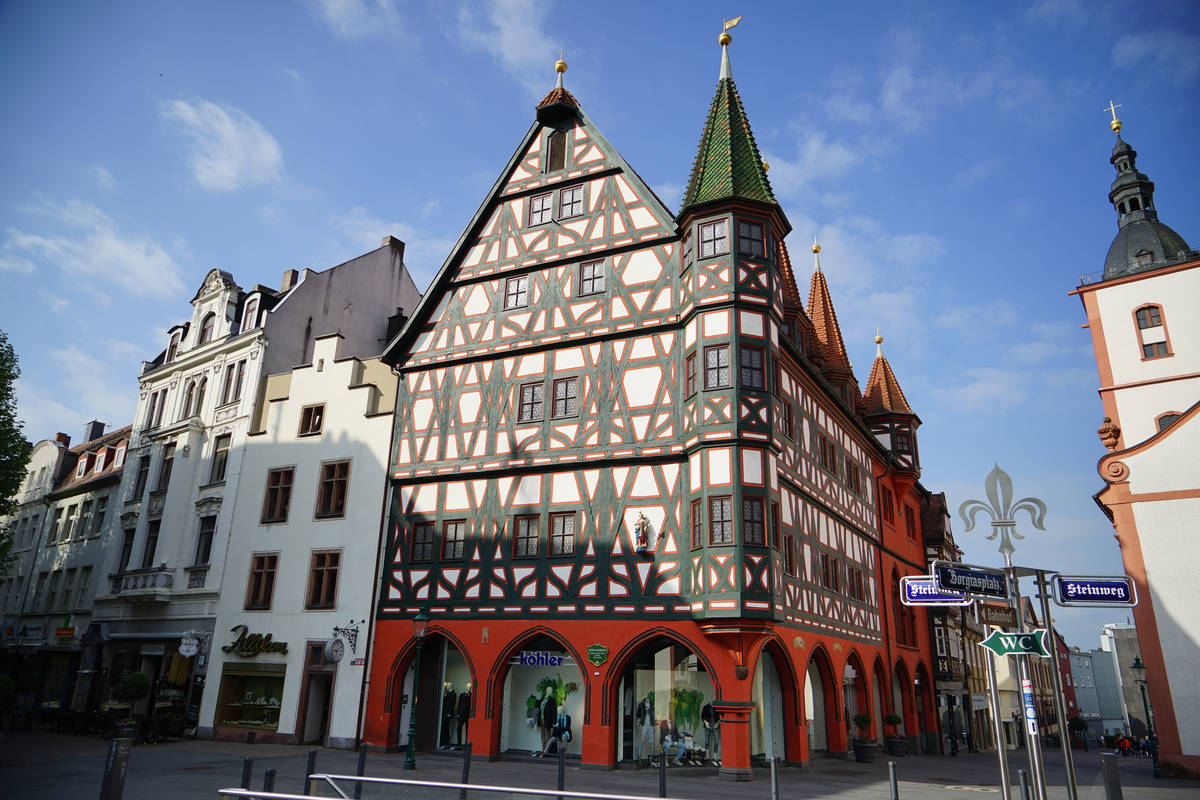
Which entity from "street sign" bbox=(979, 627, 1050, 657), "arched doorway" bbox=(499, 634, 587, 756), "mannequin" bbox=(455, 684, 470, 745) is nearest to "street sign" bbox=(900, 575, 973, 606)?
"street sign" bbox=(979, 627, 1050, 657)

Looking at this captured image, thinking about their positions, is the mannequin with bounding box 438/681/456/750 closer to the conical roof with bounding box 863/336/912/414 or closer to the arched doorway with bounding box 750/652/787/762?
the arched doorway with bounding box 750/652/787/762

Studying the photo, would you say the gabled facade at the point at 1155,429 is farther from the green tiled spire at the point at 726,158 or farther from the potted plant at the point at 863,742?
the green tiled spire at the point at 726,158

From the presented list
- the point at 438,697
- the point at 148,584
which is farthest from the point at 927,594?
the point at 148,584

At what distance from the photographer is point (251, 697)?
26.2 metres

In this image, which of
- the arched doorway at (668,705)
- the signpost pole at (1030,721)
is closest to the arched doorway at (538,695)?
the arched doorway at (668,705)

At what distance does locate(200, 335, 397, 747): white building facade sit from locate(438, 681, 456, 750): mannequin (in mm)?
2565

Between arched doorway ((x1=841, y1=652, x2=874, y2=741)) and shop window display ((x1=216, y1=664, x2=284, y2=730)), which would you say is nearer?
shop window display ((x1=216, y1=664, x2=284, y2=730))

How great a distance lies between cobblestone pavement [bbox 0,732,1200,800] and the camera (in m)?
16.0

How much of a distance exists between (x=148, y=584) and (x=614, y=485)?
740 inches

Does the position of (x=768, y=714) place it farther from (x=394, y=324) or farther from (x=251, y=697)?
(x=394, y=324)

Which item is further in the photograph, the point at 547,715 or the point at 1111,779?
the point at 547,715

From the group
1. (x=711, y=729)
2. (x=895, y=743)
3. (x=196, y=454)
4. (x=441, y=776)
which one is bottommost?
(x=441, y=776)

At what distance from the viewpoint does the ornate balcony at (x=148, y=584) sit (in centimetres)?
2902

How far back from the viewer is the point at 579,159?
26.0 metres
